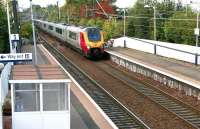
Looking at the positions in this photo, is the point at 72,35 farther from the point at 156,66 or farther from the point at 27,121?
the point at 27,121

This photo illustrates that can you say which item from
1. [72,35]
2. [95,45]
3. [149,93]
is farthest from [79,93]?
[72,35]

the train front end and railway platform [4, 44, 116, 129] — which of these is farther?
the train front end

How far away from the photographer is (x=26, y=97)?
14.2 metres

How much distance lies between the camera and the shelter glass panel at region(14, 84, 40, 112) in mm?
14266

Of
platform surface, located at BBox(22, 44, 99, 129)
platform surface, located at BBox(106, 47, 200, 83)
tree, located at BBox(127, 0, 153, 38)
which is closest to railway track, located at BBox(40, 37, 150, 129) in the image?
platform surface, located at BBox(22, 44, 99, 129)

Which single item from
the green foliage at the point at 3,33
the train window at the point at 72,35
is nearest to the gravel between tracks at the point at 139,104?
the green foliage at the point at 3,33

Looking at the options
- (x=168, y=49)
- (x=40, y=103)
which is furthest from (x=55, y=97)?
(x=168, y=49)

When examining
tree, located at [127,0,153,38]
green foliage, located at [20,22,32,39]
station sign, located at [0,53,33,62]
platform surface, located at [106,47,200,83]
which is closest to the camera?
station sign, located at [0,53,33,62]

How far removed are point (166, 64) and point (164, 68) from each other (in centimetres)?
168

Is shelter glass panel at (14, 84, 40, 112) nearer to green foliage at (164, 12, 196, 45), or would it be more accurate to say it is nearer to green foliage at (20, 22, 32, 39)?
green foliage at (164, 12, 196, 45)

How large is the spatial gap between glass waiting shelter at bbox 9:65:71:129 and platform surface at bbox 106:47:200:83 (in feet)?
30.4

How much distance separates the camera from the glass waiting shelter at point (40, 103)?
46.6 ft

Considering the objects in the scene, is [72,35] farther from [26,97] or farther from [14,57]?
[26,97]

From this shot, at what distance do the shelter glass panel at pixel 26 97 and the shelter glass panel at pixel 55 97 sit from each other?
0.82ft
